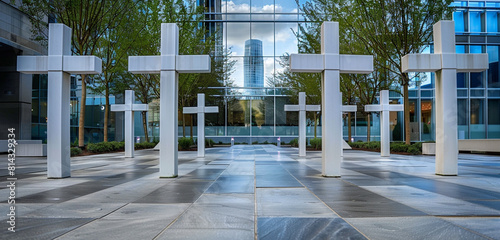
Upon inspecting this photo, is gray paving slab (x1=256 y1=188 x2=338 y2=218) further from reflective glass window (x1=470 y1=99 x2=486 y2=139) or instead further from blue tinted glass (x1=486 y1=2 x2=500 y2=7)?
blue tinted glass (x1=486 y1=2 x2=500 y2=7)

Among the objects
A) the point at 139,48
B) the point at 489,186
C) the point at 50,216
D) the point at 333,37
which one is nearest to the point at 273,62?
the point at 139,48

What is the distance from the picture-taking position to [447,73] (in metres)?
10.9

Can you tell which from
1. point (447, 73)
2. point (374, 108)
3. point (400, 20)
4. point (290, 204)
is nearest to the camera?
point (290, 204)

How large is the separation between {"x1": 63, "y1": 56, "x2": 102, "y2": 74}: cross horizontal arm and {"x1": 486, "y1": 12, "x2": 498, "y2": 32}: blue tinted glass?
141 ft

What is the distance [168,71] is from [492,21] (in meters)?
41.8

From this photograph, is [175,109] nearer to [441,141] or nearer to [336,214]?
[336,214]

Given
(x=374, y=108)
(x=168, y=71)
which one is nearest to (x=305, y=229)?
(x=168, y=71)

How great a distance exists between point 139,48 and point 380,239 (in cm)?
2488

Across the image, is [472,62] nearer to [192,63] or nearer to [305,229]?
[192,63]

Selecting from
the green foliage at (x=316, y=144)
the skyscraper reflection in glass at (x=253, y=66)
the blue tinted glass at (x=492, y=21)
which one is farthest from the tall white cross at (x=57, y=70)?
the blue tinted glass at (x=492, y=21)

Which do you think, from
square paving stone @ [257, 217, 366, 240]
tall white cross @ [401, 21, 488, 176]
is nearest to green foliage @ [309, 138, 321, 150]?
tall white cross @ [401, 21, 488, 176]

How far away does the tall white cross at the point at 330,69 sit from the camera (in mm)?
10508

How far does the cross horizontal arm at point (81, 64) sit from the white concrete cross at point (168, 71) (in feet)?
3.17

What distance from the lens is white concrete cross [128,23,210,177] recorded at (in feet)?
34.4
